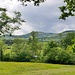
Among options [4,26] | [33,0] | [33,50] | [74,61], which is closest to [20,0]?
[33,0]

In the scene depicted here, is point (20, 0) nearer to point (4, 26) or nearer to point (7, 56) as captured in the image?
point (4, 26)

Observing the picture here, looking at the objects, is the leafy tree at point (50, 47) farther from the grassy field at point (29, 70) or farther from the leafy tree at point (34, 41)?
the grassy field at point (29, 70)

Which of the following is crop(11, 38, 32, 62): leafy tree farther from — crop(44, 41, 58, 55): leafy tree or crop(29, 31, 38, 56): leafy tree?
crop(44, 41, 58, 55): leafy tree

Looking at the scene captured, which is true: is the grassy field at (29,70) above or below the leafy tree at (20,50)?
below

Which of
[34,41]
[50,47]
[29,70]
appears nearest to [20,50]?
[34,41]

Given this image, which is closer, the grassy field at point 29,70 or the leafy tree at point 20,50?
the grassy field at point 29,70

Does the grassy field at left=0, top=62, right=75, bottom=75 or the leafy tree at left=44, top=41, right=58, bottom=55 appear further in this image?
the leafy tree at left=44, top=41, right=58, bottom=55

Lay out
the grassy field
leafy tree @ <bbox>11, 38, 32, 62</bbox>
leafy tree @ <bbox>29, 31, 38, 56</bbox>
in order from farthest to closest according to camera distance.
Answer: leafy tree @ <bbox>29, 31, 38, 56</bbox> < leafy tree @ <bbox>11, 38, 32, 62</bbox> < the grassy field

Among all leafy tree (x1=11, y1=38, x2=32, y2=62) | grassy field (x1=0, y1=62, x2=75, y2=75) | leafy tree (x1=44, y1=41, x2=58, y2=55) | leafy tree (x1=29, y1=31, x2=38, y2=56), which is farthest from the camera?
leafy tree (x1=29, y1=31, x2=38, y2=56)

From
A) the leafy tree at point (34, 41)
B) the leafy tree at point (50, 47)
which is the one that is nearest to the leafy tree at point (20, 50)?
the leafy tree at point (34, 41)

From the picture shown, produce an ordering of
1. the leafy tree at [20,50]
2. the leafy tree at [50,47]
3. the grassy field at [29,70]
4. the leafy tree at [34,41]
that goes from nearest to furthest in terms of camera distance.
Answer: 1. the grassy field at [29,70]
2. the leafy tree at [20,50]
3. the leafy tree at [50,47]
4. the leafy tree at [34,41]

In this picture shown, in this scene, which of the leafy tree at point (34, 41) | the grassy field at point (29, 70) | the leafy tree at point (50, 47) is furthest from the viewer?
the leafy tree at point (34, 41)

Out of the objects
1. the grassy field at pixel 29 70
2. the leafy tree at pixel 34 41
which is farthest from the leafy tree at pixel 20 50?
the grassy field at pixel 29 70

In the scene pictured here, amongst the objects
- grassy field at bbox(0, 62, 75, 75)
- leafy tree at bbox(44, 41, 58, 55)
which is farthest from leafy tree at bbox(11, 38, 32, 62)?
grassy field at bbox(0, 62, 75, 75)
